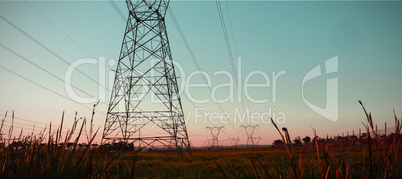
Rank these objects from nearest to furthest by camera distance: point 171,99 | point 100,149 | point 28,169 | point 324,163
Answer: point 324,163, point 28,169, point 100,149, point 171,99

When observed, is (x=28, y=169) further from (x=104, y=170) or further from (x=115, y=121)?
(x=115, y=121)

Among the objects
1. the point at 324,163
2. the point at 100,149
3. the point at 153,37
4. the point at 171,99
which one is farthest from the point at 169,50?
the point at 324,163

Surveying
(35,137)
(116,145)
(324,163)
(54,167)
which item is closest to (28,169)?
(54,167)

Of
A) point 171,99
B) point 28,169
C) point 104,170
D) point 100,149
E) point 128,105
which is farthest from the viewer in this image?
point 171,99

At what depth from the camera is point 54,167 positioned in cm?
221

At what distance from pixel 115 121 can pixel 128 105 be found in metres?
2.06

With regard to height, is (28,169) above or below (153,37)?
below

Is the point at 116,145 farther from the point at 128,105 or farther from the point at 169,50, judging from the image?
the point at 169,50

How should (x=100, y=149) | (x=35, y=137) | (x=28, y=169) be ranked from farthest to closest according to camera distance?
(x=100, y=149) → (x=35, y=137) → (x=28, y=169)

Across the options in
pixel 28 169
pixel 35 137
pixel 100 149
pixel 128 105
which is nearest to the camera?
pixel 28 169

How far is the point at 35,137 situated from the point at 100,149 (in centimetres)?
65

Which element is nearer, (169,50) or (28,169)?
(28,169)

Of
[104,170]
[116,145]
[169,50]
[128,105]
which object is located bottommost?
[104,170]

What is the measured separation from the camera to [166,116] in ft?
70.6
